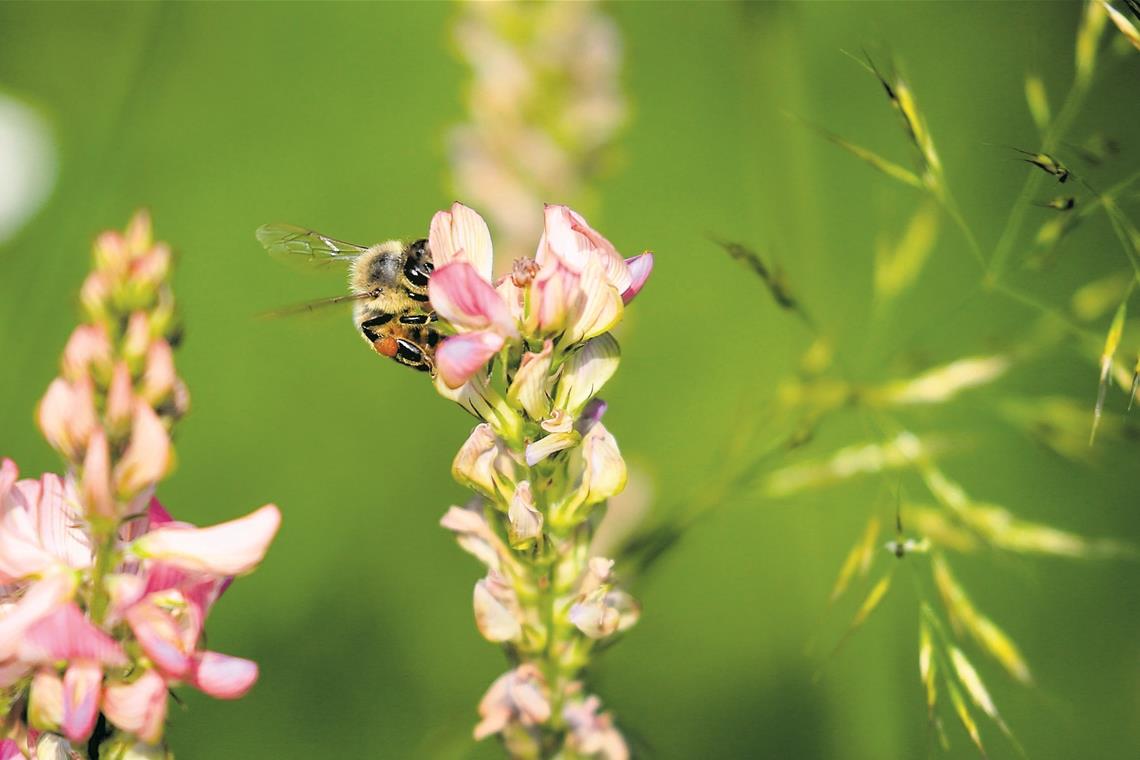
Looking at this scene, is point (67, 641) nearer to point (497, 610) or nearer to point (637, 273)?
point (497, 610)

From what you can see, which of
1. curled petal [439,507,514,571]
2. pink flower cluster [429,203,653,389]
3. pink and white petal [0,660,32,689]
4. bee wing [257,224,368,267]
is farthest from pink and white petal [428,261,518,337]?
bee wing [257,224,368,267]

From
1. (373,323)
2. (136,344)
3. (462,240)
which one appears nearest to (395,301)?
(373,323)

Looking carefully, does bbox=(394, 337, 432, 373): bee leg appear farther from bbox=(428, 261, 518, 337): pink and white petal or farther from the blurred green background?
bbox=(428, 261, 518, 337): pink and white petal

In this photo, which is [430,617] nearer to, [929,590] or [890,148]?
[929,590]

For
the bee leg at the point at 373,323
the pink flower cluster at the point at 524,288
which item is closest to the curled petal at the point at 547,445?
the pink flower cluster at the point at 524,288

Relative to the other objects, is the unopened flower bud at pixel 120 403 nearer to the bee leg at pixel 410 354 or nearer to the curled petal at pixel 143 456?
the curled petal at pixel 143 456
